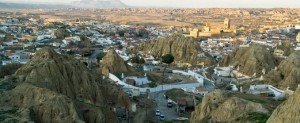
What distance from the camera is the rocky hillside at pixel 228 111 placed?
110 feet

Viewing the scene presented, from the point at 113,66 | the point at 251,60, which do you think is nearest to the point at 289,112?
the point at 113,66

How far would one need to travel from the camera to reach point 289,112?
25.3m

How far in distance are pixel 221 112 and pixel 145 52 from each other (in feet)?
223

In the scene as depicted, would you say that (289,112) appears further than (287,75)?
No

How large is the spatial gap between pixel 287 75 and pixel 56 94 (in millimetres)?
41291

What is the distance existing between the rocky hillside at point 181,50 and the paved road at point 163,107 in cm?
3154

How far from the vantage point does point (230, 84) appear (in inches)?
2431

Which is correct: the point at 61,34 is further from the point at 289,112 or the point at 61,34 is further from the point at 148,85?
the point at 289,112

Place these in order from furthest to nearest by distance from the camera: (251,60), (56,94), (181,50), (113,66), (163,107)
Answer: (181,50) → (251,60) → (113,66) → (163,107) → (56,94)

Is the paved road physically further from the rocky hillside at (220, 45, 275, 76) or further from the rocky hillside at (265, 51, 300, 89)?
Answer: the rocky hillside at (220, 45, 275, 76)

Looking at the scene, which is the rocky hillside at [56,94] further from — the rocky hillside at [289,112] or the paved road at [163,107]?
the rocky hillside at [289,112]

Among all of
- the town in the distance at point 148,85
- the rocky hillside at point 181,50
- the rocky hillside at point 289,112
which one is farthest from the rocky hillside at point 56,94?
the rocky hillside at point 181,50

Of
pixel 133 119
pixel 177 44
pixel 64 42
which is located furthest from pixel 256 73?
pixel 64 42

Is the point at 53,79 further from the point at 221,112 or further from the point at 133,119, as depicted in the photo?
the point at 221,112
